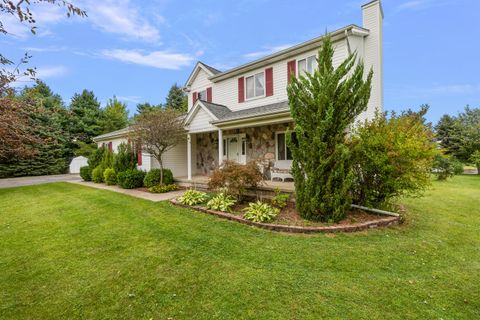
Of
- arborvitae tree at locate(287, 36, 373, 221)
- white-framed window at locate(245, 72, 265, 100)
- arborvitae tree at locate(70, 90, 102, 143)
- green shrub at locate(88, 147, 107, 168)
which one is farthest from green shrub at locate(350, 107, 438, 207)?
arborvitae tree at locate(70, 90, 102, 143)

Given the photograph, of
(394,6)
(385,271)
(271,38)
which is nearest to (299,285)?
(385,271)

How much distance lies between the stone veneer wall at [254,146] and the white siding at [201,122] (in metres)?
1.98

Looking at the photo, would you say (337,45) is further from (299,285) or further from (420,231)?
(299,285)

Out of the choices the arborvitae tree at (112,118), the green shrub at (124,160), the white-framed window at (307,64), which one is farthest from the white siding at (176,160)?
the arborvitae tree at (112,118)

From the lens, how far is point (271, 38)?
54.1 feet

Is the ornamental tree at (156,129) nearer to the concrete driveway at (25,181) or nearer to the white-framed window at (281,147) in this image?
the white-framed window at (281,147)

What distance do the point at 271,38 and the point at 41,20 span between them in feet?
52.7

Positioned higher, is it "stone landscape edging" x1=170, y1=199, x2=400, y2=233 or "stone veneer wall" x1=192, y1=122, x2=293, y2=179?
"stone veneer wall" x1=192, y1=122, x2=293, y2=179

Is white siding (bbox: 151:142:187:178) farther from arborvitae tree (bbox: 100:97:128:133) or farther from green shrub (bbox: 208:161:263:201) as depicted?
arborvitae tree (bbox: 100:97:128:133)

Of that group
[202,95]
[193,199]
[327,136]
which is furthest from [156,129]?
[327,136]

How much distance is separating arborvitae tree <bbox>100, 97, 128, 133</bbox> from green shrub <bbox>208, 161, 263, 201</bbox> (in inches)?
1056

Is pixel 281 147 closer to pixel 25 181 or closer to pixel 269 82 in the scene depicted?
pixel 269 82

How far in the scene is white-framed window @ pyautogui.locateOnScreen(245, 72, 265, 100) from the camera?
479 inches

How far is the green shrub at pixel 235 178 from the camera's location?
7984 millimetres
